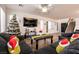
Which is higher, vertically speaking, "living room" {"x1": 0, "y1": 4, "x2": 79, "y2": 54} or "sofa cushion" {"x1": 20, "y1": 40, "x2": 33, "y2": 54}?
"living room" {"x1": 0, "y1": 4, "x2": 79, "y2": 54}

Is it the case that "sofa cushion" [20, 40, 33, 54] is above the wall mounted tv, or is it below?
below

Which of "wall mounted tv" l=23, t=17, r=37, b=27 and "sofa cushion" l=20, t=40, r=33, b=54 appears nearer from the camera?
"sofa cushion" l=20, t=40, r=33, b=54

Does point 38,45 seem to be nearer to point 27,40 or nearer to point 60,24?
point 27,40

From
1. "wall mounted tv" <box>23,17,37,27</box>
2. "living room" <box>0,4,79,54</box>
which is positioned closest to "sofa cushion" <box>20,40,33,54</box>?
"living room" <box>0,4,79,54</box>

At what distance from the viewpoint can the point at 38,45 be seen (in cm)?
193

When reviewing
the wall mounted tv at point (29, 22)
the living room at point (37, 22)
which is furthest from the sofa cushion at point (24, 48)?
the wall mounted tv at point (29, 22)

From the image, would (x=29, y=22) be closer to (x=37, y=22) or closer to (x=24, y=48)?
(x=37, y=22)

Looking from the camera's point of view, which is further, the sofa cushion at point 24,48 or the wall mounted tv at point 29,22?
the wall mounted tv at point 29,22

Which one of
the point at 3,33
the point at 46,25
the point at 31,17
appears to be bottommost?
the point at 3,33

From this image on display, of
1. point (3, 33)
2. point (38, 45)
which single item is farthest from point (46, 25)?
point (3, 33)

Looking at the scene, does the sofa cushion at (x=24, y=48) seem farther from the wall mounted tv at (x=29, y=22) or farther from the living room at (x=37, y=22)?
the wall mounted tv at (x=29, y=22)

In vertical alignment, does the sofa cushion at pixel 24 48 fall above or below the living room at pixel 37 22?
below

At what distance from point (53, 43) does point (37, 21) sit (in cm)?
72

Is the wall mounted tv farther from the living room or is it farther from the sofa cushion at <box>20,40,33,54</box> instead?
the sofa cushion at <box>20,40,33,54</box>
